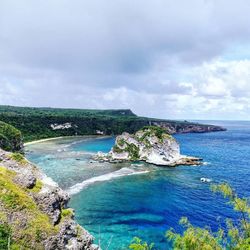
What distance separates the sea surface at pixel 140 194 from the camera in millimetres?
59031

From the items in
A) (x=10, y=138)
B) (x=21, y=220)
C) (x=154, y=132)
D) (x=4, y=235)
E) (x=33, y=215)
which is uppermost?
(x=154, y=132)

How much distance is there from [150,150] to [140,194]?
156ft

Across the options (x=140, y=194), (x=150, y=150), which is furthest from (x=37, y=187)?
(x=150, y=150)

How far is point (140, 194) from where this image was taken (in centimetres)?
8319

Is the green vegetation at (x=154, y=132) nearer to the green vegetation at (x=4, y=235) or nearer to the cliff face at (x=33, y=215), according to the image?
the cliff face at (x=33, y=215)

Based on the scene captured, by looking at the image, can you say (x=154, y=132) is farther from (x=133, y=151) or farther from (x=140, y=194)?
(x=140, y=194)

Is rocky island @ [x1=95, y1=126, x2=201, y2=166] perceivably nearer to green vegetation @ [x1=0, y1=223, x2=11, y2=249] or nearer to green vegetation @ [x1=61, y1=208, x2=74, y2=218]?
green vegetation @ [x1=61, y1=208, x2=74, y2=218]

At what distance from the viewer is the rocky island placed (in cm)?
12706

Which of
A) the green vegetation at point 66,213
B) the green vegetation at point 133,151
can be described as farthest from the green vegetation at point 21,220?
the green vegetation at point 133,151

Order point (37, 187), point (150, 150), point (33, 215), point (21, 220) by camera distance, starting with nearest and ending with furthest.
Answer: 1. point (21, 220)
2. point (33, 215)
3. point (37, 187)
4. point (150, 150)

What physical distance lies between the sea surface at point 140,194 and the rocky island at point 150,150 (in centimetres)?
572

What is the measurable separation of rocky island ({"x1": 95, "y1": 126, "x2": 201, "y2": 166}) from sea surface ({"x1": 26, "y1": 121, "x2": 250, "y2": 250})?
18.8 ft

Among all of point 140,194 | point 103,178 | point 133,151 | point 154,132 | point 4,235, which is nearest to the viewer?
point 4,235

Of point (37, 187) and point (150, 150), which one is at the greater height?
point (37, 187)
